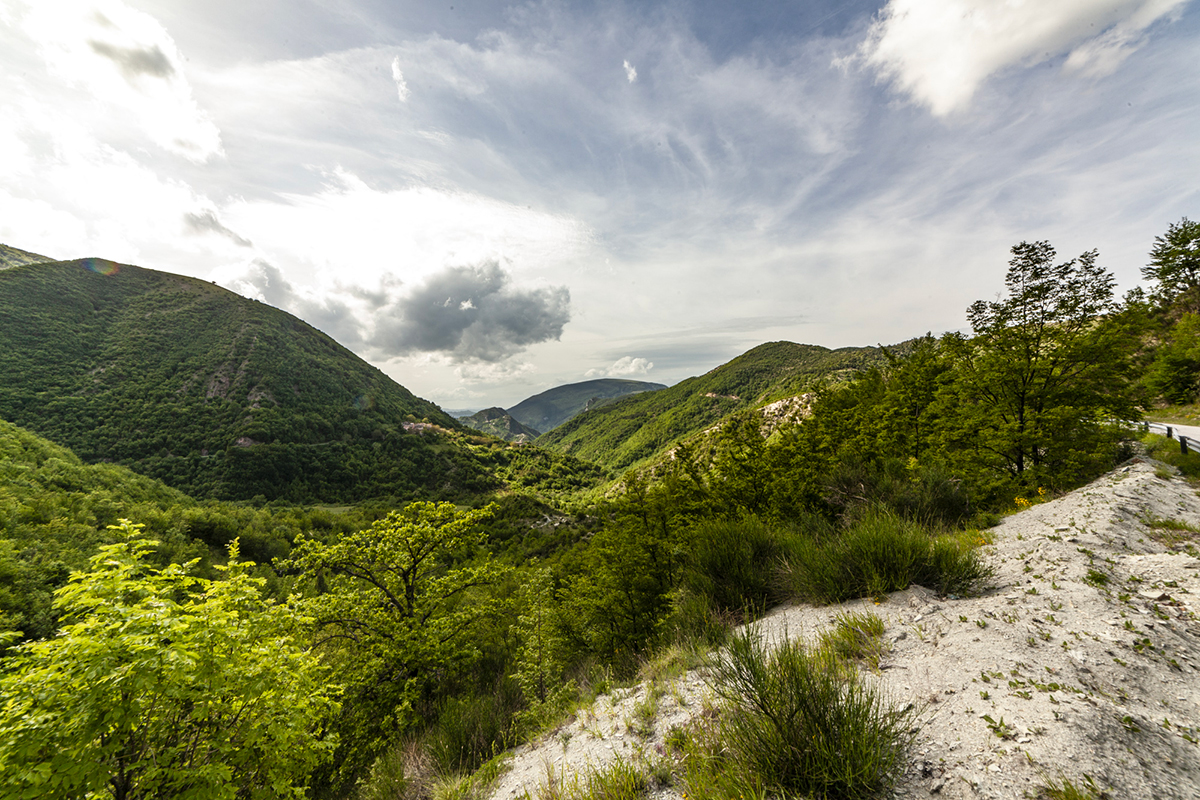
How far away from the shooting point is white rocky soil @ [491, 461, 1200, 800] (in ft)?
8.44

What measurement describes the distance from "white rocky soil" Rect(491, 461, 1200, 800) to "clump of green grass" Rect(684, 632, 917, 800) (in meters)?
0.24

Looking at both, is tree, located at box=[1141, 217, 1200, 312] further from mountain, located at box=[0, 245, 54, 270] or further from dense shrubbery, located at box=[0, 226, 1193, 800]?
mountain, located at box=[0, 245, 54, 270]

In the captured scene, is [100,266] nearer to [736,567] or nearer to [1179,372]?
[736,567]

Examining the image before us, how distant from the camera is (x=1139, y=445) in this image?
1347cm

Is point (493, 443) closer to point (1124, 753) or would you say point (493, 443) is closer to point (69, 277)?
point (69, 277)

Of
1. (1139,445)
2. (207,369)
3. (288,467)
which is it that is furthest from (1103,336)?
(207,369)

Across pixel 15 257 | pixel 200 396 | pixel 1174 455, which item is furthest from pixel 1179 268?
pixel 15 257

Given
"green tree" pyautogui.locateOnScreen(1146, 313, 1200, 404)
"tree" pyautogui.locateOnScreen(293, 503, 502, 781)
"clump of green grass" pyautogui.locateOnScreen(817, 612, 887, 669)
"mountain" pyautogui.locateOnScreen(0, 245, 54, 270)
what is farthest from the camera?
"mountain" pyautogui.locateOnScreen(0, 245, 54, 270)

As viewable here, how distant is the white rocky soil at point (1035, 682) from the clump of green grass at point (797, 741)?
Answer: 24 centimetres

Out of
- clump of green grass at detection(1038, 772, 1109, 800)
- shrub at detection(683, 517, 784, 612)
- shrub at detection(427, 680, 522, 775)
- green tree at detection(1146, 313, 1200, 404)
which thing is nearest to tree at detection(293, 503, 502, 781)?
shrub at detection(427, 680, 522, 775)

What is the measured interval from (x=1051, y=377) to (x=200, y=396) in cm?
14054

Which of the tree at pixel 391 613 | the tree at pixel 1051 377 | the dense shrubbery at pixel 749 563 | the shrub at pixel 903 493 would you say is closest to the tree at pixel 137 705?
the dense shrubbery at pixel 749 563

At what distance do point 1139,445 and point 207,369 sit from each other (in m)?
150

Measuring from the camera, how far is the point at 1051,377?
1212 cm
